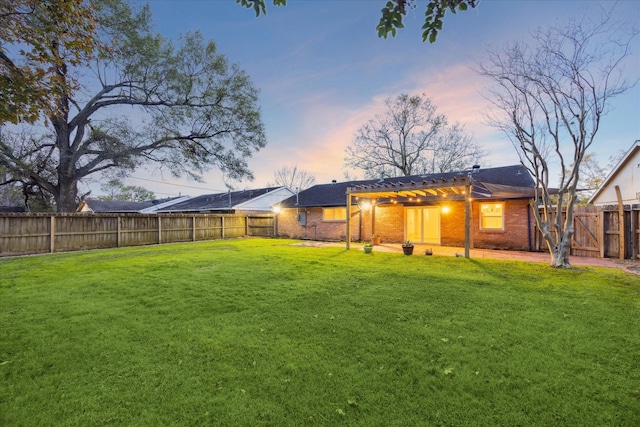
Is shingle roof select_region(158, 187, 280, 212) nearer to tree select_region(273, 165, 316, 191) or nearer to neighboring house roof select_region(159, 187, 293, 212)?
neighboring house roof select_region(159, 187, 293, 212)

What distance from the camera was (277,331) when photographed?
3.51 m

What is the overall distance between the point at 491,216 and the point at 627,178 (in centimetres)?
700

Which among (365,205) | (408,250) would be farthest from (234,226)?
(408,250)

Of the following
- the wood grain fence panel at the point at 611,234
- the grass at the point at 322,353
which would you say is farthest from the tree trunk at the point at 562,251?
the wood grain fence panel at the point at 611,234

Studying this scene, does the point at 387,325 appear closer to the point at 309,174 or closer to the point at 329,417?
the point at 329,417

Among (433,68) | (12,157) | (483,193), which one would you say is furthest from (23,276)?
(483,193)

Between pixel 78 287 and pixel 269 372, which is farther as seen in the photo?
pixel 78 287

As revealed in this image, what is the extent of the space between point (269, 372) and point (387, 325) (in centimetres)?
175

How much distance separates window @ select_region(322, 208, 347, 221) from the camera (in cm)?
1587

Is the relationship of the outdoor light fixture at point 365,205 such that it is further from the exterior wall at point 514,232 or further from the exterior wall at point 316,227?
the exterior wall at point 514,232

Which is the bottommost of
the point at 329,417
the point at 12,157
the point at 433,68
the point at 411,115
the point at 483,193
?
the point at 329,417

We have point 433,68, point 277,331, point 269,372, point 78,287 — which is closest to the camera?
point 269,372

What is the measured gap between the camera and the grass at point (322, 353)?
2.08 metres

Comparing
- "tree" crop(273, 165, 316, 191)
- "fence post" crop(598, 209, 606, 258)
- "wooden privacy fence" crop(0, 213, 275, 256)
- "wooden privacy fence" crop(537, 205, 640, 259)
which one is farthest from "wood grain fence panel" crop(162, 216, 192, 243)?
"tree" crop(273, 165, 316, 191)
